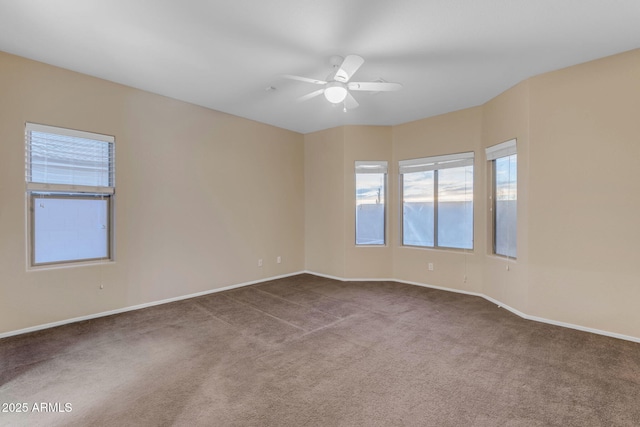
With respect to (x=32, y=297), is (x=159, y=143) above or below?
above

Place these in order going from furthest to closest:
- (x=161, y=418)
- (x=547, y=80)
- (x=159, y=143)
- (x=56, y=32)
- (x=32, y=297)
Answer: (x=159, y=143) < (x=547, y=80) < (x=32, y=297) < (x=56, y=32) < (x=161, y=418)

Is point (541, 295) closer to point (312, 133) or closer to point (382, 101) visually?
point (382, 101)

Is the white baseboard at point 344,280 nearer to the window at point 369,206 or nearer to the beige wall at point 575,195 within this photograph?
Result: the beige wall at point 575,195

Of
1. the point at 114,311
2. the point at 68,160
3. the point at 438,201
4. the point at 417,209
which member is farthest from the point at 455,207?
the point at 68,160

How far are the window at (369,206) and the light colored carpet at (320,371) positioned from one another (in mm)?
1860

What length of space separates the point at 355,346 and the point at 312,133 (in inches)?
162

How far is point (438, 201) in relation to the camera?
186 inches

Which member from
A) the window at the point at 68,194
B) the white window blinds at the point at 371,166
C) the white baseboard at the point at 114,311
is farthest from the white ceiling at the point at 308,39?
the white baseboard at the point at 114,311

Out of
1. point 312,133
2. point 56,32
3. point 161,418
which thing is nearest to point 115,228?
point 56,32

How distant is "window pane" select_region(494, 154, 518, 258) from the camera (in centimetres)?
366

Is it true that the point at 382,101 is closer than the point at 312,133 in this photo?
Yes

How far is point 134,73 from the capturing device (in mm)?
3234

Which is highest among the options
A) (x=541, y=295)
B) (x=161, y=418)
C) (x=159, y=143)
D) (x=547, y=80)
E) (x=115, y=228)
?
(x=547, y=80)

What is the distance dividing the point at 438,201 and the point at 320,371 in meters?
3.41
